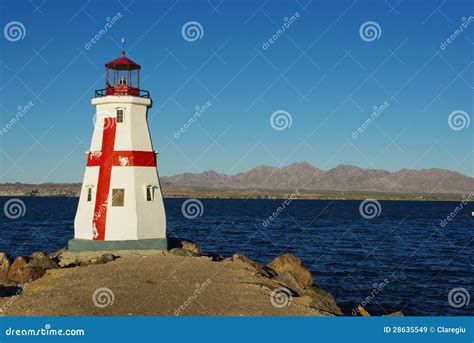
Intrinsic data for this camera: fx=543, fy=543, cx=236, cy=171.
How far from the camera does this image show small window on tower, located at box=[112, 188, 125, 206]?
2619cm

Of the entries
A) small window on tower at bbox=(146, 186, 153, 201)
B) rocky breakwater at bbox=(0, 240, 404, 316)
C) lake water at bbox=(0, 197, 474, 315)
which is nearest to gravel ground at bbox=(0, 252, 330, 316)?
rocky breakwater at bbox=(0, 240, 404, 316)

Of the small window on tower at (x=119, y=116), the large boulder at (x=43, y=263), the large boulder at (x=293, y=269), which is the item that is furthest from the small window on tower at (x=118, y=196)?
the large boulder at (x=293, y=269)

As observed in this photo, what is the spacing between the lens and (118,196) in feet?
86.0

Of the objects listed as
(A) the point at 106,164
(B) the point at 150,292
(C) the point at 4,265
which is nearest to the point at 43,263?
(C) the point at 4,265

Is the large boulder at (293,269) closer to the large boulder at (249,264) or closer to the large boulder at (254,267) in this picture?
the large boulder at (254,267)

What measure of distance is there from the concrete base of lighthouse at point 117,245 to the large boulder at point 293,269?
5789mm

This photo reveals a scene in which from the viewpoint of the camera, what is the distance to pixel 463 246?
5688cm

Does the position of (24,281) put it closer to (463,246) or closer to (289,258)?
(289,258)

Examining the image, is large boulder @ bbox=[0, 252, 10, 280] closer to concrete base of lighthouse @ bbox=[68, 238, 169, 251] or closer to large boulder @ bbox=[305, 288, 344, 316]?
concrete base of lighthouse @ bbox=[68, 238, 169, 251]

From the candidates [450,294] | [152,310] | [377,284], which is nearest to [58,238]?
[377,284]

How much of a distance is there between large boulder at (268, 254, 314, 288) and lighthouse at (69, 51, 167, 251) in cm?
582

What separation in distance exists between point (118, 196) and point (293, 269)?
926cm

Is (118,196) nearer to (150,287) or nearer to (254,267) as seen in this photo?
(254,267)

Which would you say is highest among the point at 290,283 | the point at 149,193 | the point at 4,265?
the point at 149,193
